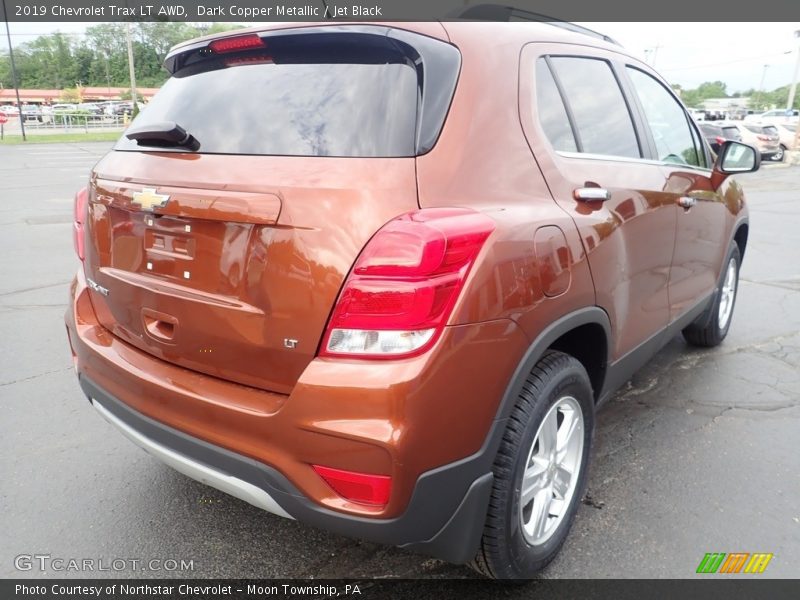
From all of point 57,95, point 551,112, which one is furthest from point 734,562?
point 57,95

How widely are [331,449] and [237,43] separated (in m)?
1.45

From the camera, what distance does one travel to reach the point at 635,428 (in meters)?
3.36

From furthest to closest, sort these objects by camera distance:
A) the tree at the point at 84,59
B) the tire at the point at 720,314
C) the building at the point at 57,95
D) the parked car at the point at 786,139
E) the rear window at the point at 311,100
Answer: the building at the point at 57,95 < the tree at the point at 84,59 < the parked car at the point at 786,139 < the tire at the point at 720,314 < the rear window at the point at 311,100

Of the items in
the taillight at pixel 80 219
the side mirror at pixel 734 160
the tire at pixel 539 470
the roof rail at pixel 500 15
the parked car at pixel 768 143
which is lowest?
the parked car at pixel 768 143

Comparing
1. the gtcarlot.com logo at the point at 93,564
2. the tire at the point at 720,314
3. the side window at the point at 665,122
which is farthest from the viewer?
the tire at the point at 720,314

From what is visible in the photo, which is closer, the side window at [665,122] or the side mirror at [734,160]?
the side window at [665,122]

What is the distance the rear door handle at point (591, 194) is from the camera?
2.23m

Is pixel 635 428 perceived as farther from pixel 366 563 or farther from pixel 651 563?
pixel 366 563

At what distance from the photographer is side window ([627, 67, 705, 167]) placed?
10.2ft

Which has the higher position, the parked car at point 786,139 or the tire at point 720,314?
the tire at point 720,314

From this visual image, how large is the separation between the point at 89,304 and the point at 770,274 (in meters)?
6.87

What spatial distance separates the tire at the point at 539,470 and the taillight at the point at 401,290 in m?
0.50

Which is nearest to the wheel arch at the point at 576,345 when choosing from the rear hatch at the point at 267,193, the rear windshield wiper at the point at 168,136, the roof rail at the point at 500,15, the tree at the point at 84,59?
the rear hatch at the point at 267,193

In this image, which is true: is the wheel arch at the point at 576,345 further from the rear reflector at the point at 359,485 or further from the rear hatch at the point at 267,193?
the rear hatch at the point at 267,193
